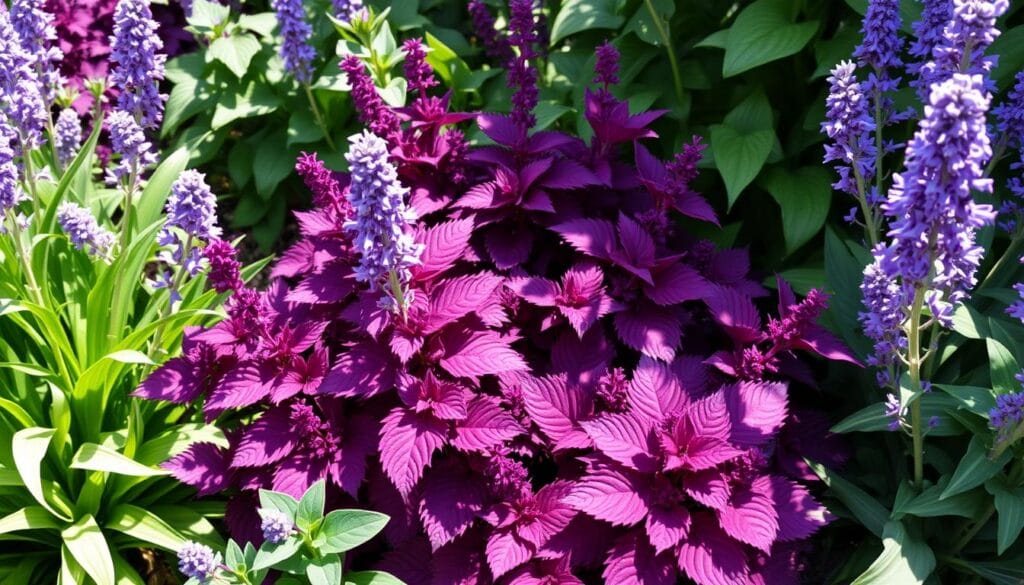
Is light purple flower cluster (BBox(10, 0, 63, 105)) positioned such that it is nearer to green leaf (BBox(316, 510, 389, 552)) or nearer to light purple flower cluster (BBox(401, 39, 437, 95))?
light purple flower cluster (BBox(401, 39, 437, 95))

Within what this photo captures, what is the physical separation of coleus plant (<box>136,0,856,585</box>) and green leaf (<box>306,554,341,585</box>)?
256mm

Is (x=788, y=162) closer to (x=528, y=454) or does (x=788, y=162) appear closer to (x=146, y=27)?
(x=528, y=454)

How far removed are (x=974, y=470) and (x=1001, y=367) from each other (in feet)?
1.08

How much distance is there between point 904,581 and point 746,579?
49 centimetres

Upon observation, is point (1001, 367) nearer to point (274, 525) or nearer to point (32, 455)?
point (274, 525)

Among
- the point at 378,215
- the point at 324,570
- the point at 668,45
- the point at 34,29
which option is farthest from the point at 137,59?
the point at 668,45

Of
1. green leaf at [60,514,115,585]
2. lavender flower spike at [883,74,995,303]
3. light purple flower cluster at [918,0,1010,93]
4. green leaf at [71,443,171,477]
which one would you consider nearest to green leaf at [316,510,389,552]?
green leaf at [71,443,171,477]

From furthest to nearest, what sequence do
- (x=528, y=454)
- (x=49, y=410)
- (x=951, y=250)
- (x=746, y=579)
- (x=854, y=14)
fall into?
(x=854, y=14) → (x=49, y=410) → (x=528, y=454) → (x=746, y=579) → (x=951, y=250)

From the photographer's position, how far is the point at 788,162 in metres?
4.15

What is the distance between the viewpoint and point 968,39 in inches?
96.0

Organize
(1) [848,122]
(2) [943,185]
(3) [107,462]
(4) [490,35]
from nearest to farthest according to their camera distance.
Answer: (2) [943,185]
(1) [848,122]
(3) [107,462]
(4) [490,35]

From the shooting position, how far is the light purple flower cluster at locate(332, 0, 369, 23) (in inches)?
162

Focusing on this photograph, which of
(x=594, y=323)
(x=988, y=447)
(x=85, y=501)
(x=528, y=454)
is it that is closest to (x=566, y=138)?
(x=594, y=323)

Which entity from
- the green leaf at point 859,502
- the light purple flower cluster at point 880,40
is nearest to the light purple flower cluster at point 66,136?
the light purple flower cluster at point 880,40
